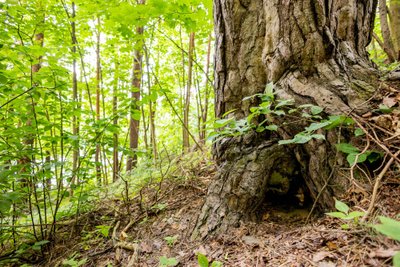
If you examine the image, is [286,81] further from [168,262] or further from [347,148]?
[168,262]

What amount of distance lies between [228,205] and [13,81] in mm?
2142

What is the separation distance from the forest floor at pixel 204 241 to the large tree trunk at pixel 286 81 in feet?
0.46

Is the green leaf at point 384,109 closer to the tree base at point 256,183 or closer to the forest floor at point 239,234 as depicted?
the forest floor at point 239,234

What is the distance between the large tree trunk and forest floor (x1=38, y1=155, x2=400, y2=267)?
14 centimetres

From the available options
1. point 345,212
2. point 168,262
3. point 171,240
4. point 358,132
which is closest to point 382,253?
point 345,212

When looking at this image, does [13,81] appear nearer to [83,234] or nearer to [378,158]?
[83,234]

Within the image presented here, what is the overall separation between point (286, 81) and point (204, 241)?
3.91 feet

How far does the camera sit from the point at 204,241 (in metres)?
1.46

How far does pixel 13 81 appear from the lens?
208 cm

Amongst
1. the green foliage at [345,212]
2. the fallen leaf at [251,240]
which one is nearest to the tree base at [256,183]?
the fallen leaf at [251,240]

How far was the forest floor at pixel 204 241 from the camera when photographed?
99cm

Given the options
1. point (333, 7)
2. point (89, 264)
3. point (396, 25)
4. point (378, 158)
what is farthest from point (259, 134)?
point (396, 25)

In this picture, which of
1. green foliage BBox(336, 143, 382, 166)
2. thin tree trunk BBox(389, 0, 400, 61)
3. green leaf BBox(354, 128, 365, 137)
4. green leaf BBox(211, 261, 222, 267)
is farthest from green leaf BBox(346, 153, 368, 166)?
thin tree trunk BBox(389, 0, 400, 61)

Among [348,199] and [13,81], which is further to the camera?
[13,81]
